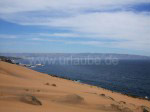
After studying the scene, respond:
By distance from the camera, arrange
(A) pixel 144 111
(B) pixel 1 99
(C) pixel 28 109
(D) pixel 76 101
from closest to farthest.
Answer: (C) pixel 28 109 < (B) pixel 1 99 < (D) pixel 76 101 < (A) pixel 144 111

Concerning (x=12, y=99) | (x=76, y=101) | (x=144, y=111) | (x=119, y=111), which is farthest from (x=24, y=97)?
(x=144, y=111)

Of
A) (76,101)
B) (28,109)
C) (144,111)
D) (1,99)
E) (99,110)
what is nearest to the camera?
(28,109)

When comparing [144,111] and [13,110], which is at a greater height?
[13,110]

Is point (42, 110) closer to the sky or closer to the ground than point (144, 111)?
closer to the sky

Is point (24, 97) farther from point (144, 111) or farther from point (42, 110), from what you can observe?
point (144, 111)

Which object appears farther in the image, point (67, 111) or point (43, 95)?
point (43, 95)

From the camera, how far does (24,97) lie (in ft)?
29.8

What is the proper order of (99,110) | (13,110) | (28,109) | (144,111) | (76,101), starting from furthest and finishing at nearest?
(144,111) → (76,101) → (99,110) → (28,109) → (13,110)

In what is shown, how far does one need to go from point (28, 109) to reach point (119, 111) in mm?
5043

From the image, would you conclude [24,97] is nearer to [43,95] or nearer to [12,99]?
[12,99]

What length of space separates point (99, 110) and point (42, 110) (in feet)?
11.2

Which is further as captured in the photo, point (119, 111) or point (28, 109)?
point (119, 111)

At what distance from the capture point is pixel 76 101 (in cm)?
1120

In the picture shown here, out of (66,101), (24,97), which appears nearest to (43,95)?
(66,101)
